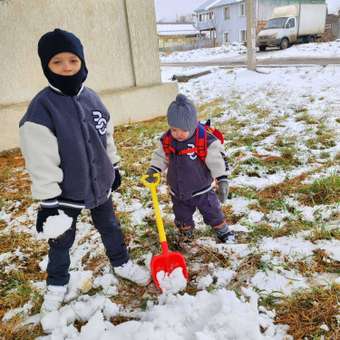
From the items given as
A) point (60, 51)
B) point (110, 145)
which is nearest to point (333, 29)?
point (110, 145)

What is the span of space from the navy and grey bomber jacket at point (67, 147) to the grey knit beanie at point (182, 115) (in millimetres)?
399

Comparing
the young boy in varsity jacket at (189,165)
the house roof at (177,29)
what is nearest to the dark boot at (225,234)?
the young boy in varsity jacket at (189,165)

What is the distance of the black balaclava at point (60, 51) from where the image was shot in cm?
176

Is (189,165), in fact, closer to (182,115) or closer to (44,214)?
(182,115)

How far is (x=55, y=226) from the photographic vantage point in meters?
1.85

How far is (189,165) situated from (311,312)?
1.10 metres

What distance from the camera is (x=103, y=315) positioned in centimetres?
206

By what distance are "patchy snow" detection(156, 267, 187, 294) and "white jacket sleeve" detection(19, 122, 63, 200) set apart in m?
0.85

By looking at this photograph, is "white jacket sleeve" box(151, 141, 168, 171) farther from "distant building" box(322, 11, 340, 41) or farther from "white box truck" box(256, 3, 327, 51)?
"distant building" box(322, 11, 340, 41)

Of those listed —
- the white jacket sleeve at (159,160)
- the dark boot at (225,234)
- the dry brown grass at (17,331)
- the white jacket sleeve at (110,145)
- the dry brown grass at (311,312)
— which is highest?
the white jacket sleeve at (110,145)

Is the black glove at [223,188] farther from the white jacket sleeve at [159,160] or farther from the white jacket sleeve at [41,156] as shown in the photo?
the white jacket sleeve at [41,156]

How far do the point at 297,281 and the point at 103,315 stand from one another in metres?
1.19

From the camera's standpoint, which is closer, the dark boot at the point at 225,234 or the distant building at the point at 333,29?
the dark boot at the point at 225,234

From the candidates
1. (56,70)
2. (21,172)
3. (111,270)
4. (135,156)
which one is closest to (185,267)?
(111,270)
